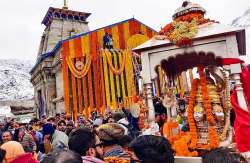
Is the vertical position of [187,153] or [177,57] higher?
[177,57]

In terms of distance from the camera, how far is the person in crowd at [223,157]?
2.19 m

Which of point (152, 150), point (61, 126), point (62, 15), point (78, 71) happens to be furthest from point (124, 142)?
point (62, 15)

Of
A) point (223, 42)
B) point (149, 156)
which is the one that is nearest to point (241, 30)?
point (223, 42)

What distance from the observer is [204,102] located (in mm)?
4340

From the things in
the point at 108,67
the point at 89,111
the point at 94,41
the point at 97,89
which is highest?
the point at 94,41

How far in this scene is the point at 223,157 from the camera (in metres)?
2.22

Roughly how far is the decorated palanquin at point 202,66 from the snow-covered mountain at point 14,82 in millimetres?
52553

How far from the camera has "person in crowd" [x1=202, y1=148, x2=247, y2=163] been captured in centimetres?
219

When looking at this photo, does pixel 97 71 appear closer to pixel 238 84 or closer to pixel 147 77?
pixel 147 77

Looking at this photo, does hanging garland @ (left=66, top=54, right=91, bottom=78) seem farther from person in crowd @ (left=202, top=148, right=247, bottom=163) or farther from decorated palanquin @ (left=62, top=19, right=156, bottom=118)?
person in crowd @ (left=202, top=148, right=247, bottom=163)

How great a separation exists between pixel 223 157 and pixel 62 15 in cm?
3157

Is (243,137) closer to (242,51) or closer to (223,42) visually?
(223,42)

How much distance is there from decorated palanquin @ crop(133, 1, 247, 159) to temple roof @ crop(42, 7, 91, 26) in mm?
28055

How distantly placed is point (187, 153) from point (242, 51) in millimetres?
2136
